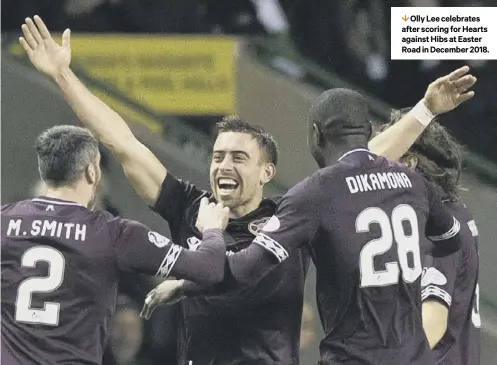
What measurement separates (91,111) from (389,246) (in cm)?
145

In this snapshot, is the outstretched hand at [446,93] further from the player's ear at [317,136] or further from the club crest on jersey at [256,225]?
the club crest on jersey at [256,225]

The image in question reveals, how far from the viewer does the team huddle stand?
3.66 m

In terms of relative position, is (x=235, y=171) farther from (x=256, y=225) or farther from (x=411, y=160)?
(x=411, y=160)

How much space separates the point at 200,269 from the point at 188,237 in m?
0.57

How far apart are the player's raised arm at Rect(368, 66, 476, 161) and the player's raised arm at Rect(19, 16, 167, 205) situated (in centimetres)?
105

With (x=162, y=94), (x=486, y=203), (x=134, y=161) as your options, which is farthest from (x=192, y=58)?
(x=134, y=161)

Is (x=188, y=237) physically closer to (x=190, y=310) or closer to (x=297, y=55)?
(x=190, y=310)

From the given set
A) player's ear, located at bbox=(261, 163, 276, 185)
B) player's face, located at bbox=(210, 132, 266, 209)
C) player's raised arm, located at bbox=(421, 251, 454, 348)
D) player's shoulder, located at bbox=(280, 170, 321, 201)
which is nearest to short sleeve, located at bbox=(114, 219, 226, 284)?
player's shoulder, located at bbox=(280, 170, 321, 201)

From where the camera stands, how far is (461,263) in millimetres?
4586

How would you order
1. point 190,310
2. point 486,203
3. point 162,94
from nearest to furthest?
point 190,310 → point 486,203 → point 162,94

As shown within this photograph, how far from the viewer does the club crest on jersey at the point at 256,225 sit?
4281 mm

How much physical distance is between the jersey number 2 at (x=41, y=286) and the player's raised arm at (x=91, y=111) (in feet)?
2.32

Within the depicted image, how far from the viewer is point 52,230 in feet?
12.2

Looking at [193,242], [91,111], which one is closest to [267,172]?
[193,242]
